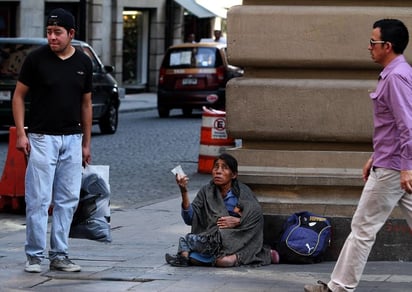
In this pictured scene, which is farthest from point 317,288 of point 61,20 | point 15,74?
point 15,74

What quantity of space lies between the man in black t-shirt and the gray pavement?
0.22 metres

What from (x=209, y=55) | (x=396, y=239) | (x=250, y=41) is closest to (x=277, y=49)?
(x=250, y=41)

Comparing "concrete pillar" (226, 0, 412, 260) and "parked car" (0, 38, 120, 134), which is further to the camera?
"parked car" (0, 38, 120, 134)

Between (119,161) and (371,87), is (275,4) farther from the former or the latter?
(119,161)

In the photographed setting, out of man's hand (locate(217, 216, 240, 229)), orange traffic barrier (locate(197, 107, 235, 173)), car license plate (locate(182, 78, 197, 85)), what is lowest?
car license plate (locate(182, 78, 197, 85))

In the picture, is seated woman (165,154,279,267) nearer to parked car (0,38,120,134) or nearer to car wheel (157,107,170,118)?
parked car (0,38,120,134)

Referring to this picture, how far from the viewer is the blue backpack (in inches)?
346

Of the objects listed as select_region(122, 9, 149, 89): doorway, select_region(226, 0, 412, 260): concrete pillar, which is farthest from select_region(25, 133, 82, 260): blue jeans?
select_region(122, 9, 149, 89): doorway

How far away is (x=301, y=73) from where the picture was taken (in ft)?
30.0

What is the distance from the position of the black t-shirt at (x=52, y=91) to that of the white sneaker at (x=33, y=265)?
2.82 ft

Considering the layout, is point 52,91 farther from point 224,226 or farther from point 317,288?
point 317,288

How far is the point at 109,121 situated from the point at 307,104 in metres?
15.1

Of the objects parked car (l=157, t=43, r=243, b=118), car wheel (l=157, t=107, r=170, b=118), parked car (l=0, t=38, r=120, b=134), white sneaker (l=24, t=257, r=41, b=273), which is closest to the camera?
white sneaker (l=24, t=257, r=41, b=273)

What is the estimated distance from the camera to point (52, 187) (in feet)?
28.6
